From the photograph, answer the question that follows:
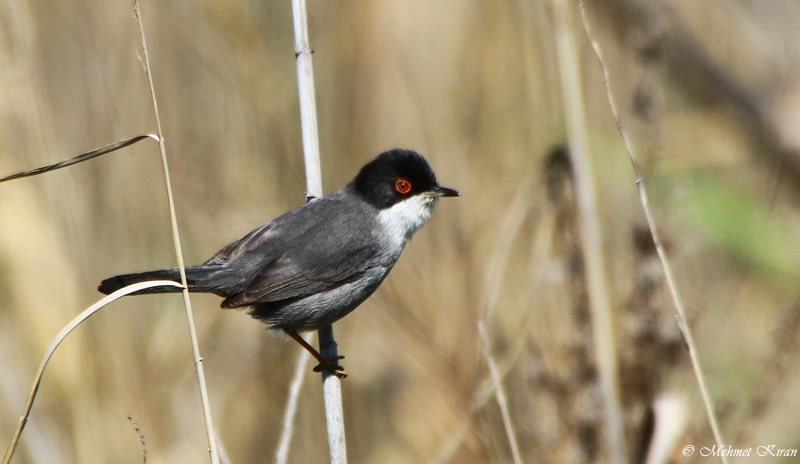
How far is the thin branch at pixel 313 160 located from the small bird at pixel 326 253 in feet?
0.52

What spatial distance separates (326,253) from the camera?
11.2 ft

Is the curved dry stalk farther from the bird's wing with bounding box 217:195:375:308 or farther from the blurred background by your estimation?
the blurred background

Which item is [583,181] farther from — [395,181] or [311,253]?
[311,253]

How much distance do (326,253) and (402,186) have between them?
1.80 feet

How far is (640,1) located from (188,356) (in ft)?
10.3

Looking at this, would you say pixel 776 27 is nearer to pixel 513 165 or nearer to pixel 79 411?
pixel 513 165

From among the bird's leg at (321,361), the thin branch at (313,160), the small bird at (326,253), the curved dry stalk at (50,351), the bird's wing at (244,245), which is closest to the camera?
the curved dry stalk at (50,351)

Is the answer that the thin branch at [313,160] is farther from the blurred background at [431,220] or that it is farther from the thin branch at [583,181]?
the thin branch at [583,181]

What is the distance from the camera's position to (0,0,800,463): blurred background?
308 cm

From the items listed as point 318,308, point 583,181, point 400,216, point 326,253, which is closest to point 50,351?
point 318,308

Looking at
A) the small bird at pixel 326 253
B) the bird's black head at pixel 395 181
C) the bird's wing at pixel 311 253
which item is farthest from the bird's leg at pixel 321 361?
the bird's black head at pixel 395 181

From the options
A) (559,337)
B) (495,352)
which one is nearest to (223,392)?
(495,352)

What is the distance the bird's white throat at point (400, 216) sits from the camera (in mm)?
3568

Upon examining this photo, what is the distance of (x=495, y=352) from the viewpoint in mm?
3756
